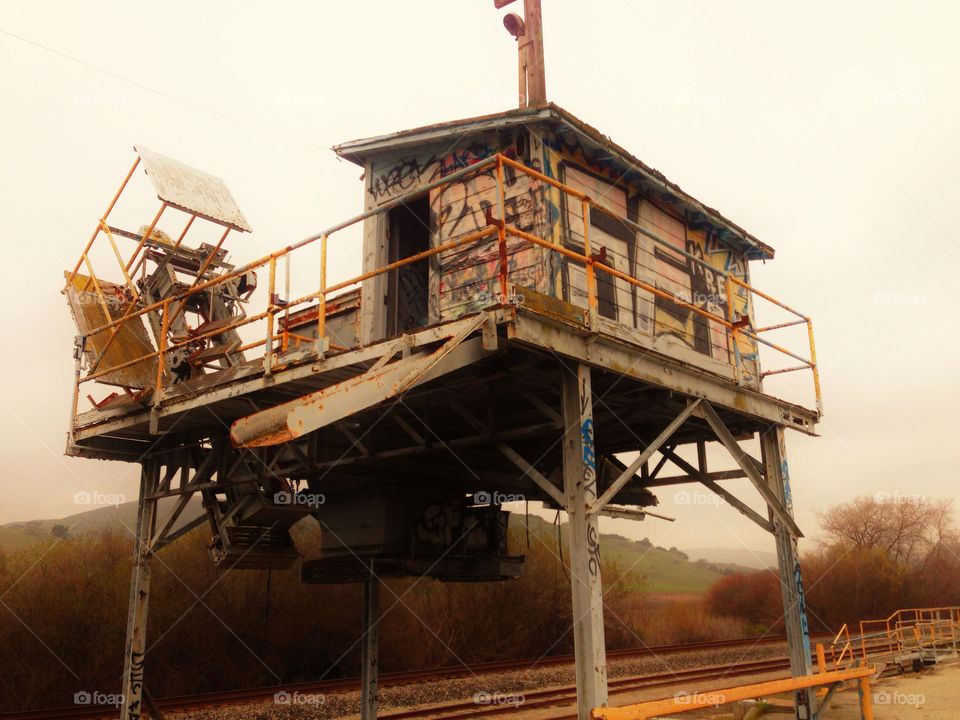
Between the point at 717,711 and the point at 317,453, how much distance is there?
27.2 feet

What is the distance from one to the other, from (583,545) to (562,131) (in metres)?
5.10

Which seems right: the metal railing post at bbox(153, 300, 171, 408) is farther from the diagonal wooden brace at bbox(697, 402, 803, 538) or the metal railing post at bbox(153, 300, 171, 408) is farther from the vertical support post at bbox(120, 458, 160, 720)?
the diagonal wooden brace at bbox(697, 402, 803, 538)

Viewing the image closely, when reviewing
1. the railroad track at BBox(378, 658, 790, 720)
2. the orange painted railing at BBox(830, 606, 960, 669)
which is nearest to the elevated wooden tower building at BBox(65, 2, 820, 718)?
the railroad track at BBox(378, 658, 790, 720)

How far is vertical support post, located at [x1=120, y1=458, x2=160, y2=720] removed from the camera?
919 centimetres

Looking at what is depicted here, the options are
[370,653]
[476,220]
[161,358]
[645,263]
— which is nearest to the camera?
[161,358]

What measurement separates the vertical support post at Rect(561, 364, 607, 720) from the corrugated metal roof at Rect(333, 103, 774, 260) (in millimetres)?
3594

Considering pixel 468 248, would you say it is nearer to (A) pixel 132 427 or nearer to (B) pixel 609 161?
(B) pixel 609 161

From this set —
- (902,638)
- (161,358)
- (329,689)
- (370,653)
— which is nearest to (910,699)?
(902,638)

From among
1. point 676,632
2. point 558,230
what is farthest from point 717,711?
point 676,632

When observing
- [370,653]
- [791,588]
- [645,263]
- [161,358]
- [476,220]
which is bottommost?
[370,653]

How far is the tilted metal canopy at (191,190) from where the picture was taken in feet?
30.3

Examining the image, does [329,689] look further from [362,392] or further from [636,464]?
[362,392]

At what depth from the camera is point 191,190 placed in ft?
31.7

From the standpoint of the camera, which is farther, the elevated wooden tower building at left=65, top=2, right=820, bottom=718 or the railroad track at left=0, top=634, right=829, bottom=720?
the railroad track at left=0, top=634, right=829, bottom=720
